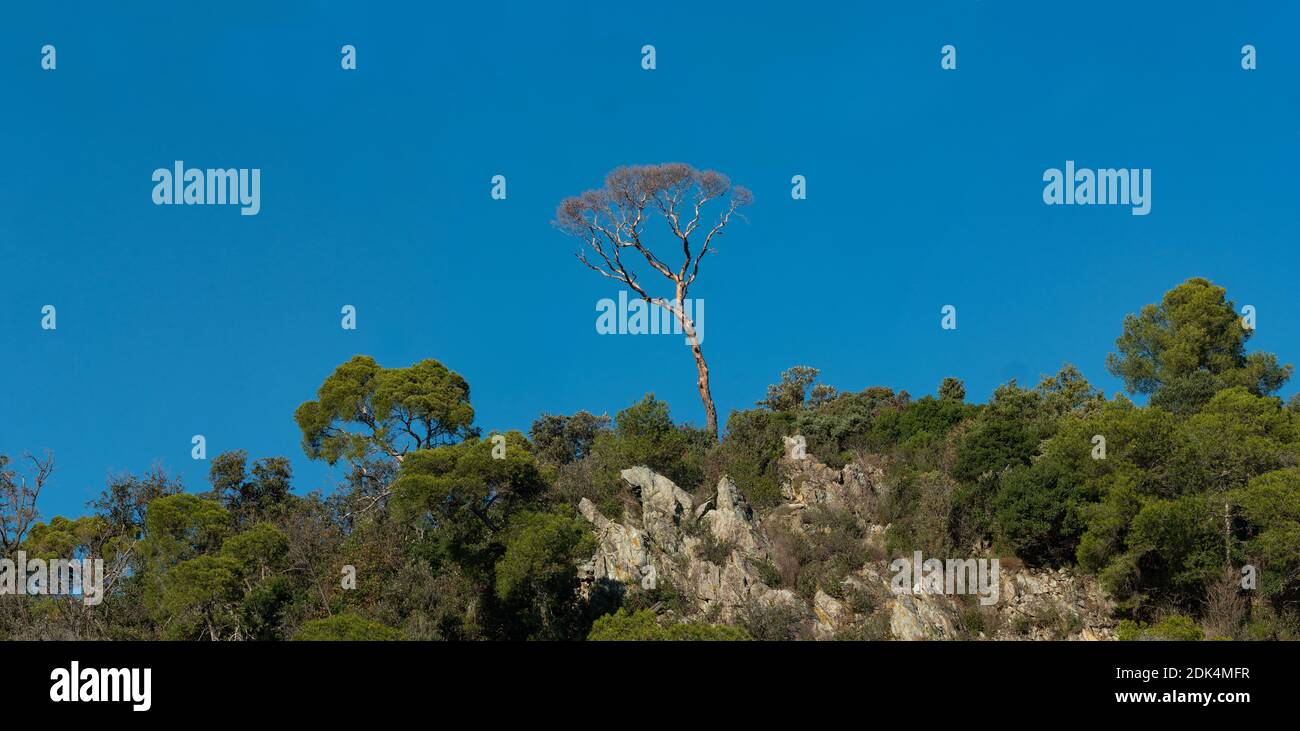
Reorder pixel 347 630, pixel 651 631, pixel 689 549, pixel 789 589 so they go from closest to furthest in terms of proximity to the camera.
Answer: pixel 651 631 < pixel 347 630 < pixel 789 589 < pixel 689 549

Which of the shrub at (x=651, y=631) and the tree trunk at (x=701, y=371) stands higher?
the tree trunk at (x=701, y=371)

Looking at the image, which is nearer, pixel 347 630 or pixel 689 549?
pixel 347 630

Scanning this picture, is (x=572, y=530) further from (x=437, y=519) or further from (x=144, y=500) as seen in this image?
(x=144, y=500)

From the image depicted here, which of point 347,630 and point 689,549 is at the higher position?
point 689,549

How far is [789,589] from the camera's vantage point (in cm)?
3391

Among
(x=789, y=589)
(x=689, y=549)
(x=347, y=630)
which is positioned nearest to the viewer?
(x=347, y=630)

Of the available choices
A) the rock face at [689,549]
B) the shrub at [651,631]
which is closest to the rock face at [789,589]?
the rock face at [689,549]

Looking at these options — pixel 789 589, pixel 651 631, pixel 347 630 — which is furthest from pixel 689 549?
pixel 347 630

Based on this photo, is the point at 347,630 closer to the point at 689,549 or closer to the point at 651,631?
the point at 651,631

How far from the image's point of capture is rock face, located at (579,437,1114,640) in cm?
3209

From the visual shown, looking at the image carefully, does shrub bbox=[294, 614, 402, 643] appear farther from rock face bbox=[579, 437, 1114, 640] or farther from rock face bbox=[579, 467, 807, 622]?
rock face bbox=[579, 437, 1114, 640]

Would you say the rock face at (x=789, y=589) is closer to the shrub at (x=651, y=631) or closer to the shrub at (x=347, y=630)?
the shrub at (x=651, y=631)

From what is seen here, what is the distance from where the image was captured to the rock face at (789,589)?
32.1 metres
